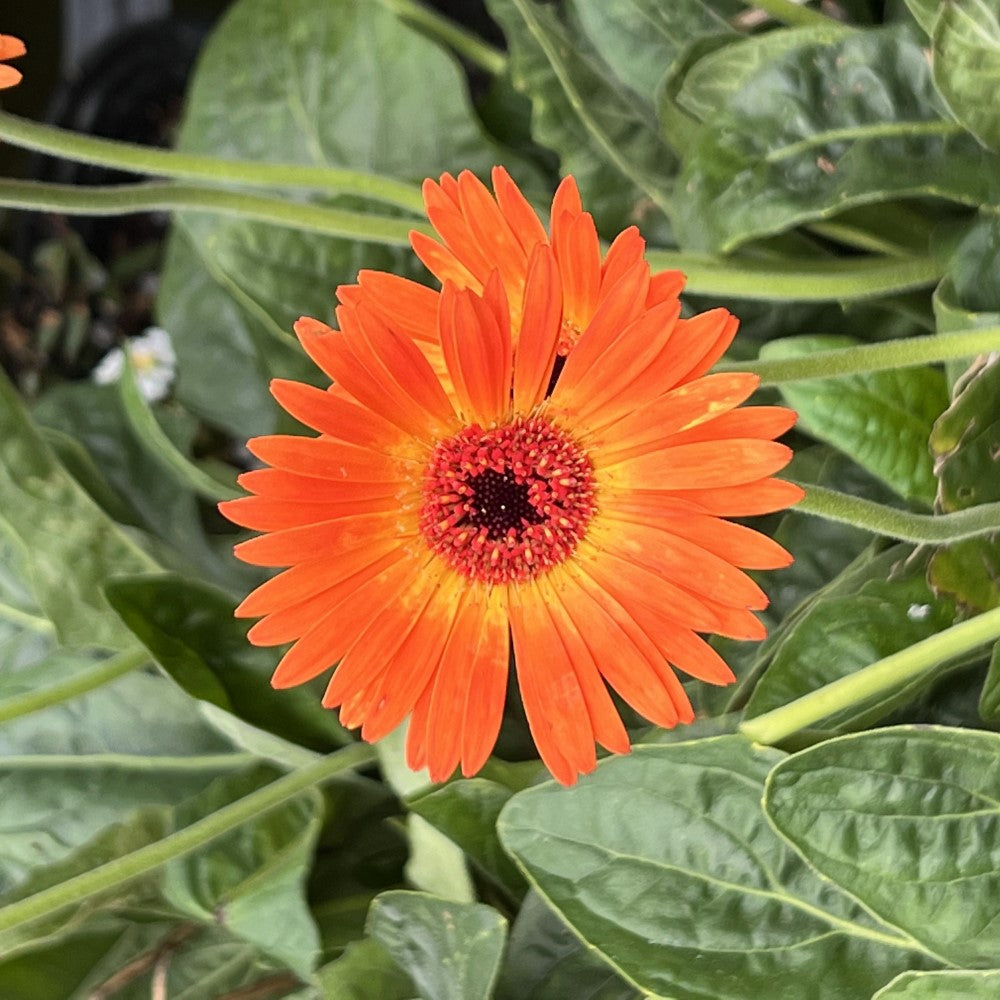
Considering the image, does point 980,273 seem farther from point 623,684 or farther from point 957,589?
point 623,684

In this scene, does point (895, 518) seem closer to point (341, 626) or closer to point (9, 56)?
point (341, 626)

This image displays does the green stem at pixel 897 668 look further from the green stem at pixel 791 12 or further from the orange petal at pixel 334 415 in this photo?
the green stem at pixel 791 12

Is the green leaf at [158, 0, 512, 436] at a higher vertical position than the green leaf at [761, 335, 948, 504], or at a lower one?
higher

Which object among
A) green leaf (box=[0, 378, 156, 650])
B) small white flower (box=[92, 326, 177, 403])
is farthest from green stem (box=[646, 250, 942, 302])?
small white flower (box=[92, 326, 177, 403])

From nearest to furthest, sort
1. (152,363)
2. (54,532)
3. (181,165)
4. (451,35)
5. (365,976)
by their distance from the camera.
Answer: (181,165) < (365,976) < (54,532) < (451,35) < (152,363)

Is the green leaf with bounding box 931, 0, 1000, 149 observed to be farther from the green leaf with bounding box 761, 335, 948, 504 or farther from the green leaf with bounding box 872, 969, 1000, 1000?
the green leaf with bounding box 872, 969, 1000, 1000

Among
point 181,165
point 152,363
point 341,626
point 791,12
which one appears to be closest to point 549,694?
point 341,626

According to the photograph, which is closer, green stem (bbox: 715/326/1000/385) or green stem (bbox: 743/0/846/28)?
green stem (bbox: 715/326/1000/385)

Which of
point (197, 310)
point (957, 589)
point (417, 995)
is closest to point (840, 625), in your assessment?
point (957, 589)
